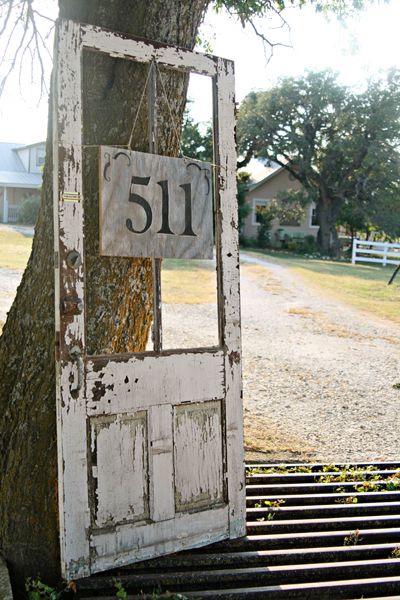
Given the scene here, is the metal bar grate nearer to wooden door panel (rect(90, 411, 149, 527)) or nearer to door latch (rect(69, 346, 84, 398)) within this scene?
wooden door panel (rect(90, 411, 149, 527))

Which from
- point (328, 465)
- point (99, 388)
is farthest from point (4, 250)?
point (99, 388)

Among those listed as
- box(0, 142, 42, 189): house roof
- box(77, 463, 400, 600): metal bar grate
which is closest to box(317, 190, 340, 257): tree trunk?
box(0, 142, 42, 189): house roof

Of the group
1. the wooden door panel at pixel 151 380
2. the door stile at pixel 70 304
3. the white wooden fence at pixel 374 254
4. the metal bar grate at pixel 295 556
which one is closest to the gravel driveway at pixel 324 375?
the metal bar grate at pixel 295 556

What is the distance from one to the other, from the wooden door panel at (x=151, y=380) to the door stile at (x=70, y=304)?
0.30 ft

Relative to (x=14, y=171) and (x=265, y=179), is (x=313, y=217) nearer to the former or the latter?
(x=265, y=179)

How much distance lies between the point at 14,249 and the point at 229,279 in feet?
70.8

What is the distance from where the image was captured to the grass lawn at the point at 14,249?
840 inches

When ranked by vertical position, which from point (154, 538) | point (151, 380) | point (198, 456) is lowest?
point (154, 538)

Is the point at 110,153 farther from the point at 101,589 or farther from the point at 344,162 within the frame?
the point at 344,162

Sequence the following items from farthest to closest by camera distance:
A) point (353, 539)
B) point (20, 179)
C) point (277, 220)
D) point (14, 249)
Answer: point (277, 220) < point (20, 179) < point (14, 249) < point (353, 539)

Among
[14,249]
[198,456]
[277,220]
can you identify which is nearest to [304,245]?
[277,220]

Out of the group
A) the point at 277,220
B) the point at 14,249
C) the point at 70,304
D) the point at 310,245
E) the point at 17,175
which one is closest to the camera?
the point at 70,304

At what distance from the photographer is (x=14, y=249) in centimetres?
2491

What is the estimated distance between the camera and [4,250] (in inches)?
961
